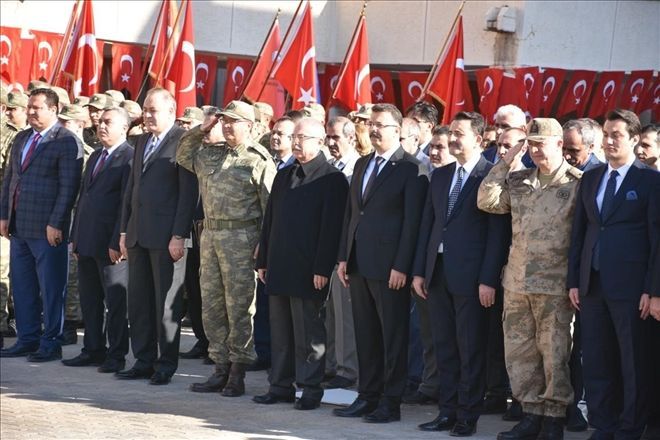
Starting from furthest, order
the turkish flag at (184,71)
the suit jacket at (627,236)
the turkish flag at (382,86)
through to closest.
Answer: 1. the turkish flag at (382,86)
2. the turkish flag at (184,71)
3. the suit jacket at (627,236)

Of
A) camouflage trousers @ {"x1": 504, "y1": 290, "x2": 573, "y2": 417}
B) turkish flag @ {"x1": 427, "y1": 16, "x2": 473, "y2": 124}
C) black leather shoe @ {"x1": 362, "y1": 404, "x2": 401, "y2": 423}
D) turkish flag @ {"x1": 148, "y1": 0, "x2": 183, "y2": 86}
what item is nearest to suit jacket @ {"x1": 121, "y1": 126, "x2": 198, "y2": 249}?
black leather shoe @ {"x1": 362, "y1": 404, "x2": 401, "y2": 423}

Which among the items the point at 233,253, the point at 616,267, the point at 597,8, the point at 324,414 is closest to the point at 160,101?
the point at 233,253

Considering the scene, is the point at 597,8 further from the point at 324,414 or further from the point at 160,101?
the point at 324,414

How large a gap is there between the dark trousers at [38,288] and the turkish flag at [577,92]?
8176mm

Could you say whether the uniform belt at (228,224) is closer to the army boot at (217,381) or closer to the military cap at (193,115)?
the army boot at (217,381)

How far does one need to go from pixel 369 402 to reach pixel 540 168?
2.13 meters

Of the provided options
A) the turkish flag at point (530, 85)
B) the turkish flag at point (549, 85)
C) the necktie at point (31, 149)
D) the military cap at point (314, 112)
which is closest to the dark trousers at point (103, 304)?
the necktie at point (31, 149)

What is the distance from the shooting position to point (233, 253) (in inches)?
390

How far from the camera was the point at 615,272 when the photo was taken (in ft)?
26.3

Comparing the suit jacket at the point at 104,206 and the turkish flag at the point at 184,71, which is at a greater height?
the turkish flag at the point at 184,71

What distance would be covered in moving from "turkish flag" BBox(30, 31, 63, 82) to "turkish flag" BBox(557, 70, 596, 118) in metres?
6.75

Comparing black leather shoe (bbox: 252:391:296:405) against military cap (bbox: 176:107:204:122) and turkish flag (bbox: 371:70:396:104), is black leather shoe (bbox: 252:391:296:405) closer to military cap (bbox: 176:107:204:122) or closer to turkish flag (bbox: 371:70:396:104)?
military cap (bbox: 176:107:204:122)

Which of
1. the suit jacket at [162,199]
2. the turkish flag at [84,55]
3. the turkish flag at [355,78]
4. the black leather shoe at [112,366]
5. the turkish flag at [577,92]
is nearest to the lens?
the suit jacket at [162,199]

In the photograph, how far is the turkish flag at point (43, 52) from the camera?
56.8 ft
